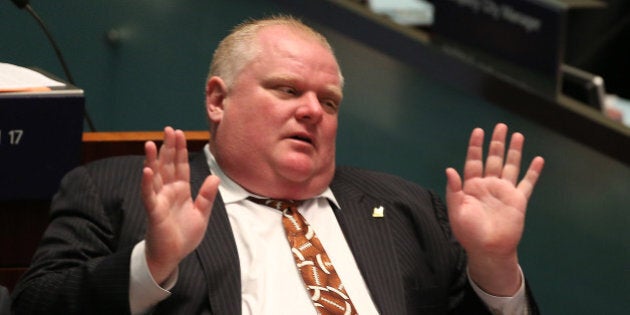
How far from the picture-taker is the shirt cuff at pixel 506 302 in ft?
7.28

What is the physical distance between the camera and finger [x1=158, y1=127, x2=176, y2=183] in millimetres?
2000

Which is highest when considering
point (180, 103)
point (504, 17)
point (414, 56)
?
point (504, 17)

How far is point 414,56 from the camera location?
3.37m

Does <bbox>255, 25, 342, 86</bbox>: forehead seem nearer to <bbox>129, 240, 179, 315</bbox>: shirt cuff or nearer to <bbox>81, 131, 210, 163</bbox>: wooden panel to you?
<bbox>81, 131, 210, 163</bbox>: wooden panel

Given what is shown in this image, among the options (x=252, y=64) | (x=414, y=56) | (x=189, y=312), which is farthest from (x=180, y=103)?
(x=189, y=312)

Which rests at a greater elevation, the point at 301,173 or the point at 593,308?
the point at 301,173

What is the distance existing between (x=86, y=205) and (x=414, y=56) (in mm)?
1401

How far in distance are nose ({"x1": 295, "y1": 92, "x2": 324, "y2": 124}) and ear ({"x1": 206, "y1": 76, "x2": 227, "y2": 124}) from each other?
162 millimetres

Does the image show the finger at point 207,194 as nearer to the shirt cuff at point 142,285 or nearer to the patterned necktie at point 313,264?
the shirt cuff at point 142,285

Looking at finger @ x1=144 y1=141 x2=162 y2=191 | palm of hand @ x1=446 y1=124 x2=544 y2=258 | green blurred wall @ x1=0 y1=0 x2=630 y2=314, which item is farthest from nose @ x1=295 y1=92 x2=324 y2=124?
green blurred wall @ x1=0 y1=0 x2=630 y2=314

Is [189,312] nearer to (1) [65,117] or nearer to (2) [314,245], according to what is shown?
(2) [314,245]

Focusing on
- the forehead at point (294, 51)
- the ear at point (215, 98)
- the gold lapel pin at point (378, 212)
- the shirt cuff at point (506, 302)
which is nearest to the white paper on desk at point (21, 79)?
the ear at point (215, 98)

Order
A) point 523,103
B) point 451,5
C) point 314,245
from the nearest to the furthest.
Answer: point 314,245 → point 523,103 → point 451,5

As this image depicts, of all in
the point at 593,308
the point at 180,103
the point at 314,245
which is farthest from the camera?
the point at 180,103
